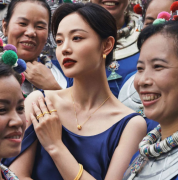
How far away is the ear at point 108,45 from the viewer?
274 centimetres

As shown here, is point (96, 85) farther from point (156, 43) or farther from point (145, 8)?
point (145, 8)

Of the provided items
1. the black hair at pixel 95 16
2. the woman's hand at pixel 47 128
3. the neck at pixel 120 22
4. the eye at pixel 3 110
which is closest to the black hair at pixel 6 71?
the eye at pixel 3 110

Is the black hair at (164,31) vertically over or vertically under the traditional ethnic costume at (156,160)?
over

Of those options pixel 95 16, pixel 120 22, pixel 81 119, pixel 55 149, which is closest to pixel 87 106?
pixel 81 119

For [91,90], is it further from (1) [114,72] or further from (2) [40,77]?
(1) [114,72]

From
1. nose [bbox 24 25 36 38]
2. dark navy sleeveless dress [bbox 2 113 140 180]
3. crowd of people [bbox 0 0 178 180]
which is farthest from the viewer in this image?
nose [bbox 24 25 36 38]

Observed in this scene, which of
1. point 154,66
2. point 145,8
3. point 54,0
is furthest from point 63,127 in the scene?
point 54,0

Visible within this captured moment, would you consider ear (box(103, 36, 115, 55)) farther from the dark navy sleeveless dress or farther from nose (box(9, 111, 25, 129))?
nose (box(9, 111, 25, 129))

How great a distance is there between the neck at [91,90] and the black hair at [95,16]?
248 millimetres

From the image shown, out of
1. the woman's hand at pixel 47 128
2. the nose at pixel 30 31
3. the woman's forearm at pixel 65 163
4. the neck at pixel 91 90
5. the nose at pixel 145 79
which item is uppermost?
the nose at pixel 30 31

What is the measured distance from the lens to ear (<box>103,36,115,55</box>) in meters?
2.74

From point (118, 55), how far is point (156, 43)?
5.78ft

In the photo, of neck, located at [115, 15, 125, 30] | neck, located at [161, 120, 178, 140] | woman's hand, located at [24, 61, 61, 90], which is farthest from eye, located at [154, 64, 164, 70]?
neck, located at [115, 15, 125, 30]

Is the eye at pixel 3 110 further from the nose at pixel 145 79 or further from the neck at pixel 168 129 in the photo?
the neck at pixel 168 129
